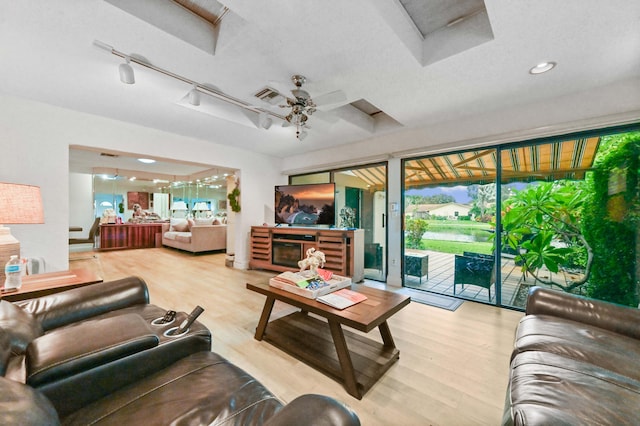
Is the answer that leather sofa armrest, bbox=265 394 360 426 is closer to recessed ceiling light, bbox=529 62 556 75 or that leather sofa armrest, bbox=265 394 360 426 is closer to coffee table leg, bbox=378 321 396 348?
coffee table leg, bbox=378 321 396 348

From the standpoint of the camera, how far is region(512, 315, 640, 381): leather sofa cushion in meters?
1.15

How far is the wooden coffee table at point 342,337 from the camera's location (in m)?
1.61

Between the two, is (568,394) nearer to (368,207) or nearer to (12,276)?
(12,276)

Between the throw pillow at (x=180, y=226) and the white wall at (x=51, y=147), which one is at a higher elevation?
the white wall at (x=51, y=147)

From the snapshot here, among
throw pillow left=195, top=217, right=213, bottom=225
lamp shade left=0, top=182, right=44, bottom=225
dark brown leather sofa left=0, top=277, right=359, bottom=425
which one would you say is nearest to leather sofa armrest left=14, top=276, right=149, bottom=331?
dark brown leather sofa left=0, top=277, right=359, bottom=425

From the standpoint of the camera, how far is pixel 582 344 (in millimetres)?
1279

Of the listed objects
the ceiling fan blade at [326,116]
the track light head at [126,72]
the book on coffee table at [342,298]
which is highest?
the ceiling fan blade at [326,116]

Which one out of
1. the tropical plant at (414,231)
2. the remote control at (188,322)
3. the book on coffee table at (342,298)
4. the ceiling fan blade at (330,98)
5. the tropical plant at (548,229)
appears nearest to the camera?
the remote control at (188,322)

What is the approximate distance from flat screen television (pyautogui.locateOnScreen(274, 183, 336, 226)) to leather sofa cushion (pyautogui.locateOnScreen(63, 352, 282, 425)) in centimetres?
329

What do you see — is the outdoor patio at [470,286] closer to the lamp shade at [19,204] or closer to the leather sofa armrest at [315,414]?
the leather sofa armrest at [315,414]

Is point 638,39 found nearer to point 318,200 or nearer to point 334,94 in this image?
point 334,94

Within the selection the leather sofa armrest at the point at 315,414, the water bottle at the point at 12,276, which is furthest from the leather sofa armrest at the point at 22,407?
the water bottle at the point at 12,276

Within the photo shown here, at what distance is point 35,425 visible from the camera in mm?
537

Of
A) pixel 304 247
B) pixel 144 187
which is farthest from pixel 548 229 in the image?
pixel 144 187
